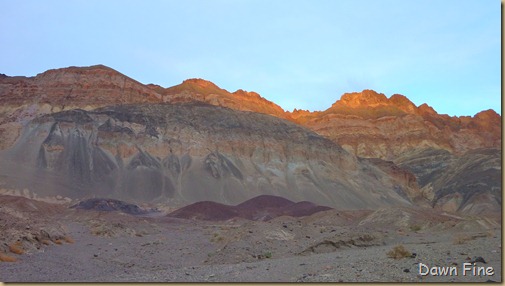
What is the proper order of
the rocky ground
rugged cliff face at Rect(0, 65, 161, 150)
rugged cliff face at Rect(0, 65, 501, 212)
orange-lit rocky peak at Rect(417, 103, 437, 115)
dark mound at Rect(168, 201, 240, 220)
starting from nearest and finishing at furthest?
the rocky ground
dark mound at Rect(168, 201, 240, 220)
rugged cliff face at Rect(0, 65, 501, 212)
rugged cliff face at Rect(0, 65, 161, 150)
orange-lit rocky peak at Rect(417, 103, 437, 115)

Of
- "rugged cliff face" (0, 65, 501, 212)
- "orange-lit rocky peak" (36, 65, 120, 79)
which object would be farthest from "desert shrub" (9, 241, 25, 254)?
"orange-lit rocky peak" (36, 65, 120, 79)

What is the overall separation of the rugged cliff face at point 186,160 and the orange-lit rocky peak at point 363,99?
59.2 meters

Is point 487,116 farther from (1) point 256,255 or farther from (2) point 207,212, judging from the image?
(1) point 256,255

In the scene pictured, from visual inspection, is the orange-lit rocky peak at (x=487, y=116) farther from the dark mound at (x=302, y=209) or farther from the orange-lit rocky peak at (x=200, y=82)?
the dark mound at (x=302, y=209)

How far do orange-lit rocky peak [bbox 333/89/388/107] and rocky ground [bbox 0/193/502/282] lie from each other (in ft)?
451

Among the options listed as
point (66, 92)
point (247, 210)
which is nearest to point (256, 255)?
point (247, 210)

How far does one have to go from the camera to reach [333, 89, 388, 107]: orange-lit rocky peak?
176 meters

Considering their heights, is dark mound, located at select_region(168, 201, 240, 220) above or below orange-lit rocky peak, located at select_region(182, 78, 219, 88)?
below

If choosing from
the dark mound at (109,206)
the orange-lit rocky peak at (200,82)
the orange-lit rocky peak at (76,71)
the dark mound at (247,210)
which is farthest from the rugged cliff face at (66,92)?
the dark mound at (247,210)

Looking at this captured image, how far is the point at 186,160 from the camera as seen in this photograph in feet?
328

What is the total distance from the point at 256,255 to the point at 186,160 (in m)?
80.1

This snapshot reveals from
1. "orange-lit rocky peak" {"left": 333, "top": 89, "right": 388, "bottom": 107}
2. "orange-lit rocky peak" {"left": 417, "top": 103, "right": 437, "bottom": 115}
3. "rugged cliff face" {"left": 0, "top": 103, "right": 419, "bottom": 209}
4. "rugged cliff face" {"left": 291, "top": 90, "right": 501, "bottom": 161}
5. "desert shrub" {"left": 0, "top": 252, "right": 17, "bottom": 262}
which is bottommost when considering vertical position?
"desert shrub" {"left": 0, "top": 252, "right": 17, "bottom": 262}

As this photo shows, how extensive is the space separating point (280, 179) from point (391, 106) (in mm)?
79135

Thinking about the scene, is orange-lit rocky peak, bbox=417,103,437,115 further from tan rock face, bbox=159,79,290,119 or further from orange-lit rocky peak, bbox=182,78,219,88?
orange-lit rocky peak, bbox=182,78,219,88
